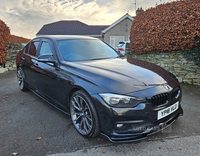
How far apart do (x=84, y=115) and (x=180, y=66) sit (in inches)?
197

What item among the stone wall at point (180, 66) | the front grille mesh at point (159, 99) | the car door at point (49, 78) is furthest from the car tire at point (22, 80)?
the stone wall at point (180, 66)

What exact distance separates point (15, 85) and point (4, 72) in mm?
3194

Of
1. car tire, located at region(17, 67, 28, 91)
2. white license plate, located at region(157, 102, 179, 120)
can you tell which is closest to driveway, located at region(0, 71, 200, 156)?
white license plate, located at region(157, 102, 179, 120)

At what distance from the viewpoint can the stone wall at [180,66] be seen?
5.92 meters

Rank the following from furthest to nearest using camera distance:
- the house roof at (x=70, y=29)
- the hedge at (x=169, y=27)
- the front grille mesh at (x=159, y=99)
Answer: the house roof at (x=70, y=29)
the hedge at (x=169, y=27)
the front grille mesh at (x=159, y=99)

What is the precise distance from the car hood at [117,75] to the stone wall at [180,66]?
3.97 meters

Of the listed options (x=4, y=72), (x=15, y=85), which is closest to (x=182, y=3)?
(x=15, y=85)

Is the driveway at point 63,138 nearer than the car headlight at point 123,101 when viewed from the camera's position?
No

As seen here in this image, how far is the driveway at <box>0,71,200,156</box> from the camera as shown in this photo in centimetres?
236

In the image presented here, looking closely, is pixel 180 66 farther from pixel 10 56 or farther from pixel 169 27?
pixel 10 56

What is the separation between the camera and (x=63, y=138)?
269 cm

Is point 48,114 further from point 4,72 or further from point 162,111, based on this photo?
point 4,72

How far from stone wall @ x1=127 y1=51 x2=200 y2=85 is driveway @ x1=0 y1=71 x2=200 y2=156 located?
2431mm

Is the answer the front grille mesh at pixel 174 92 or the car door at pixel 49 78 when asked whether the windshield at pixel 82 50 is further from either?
the front grille mesh at pixel 174 92
